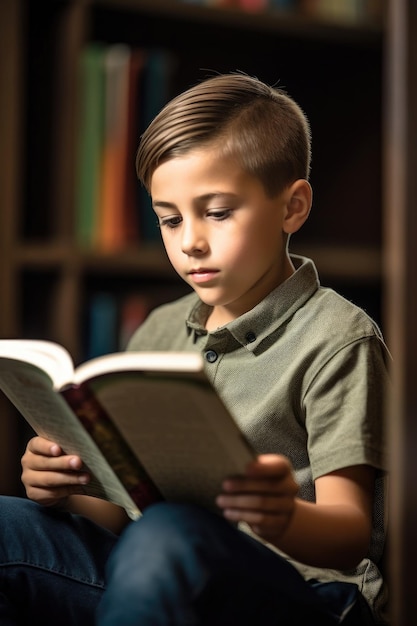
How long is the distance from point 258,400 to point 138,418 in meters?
0.22

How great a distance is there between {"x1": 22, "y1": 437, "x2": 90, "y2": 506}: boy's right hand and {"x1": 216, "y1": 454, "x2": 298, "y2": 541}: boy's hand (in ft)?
0.68

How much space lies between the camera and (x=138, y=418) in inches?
28.5

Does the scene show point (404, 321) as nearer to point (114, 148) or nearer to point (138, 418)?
point (138, 418)

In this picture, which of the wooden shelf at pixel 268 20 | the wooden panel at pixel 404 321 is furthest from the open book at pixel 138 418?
the wooden shelf at pixel 268 20

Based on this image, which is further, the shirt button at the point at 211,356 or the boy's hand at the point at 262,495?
the shirt button at the point at 211,356

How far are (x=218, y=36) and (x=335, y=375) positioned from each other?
1.20 m

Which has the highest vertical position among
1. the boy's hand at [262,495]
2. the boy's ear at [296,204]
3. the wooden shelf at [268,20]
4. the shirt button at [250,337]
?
the wooden shelf at [268,20]

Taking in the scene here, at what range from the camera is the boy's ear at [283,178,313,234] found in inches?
36.8

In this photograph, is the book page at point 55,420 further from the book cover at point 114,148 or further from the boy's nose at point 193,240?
the book cover at point 114,148

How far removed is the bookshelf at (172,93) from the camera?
5.65 feet

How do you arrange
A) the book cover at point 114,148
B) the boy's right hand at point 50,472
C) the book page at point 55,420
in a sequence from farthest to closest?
1. the book cover at point 114,148
2. the boy's right hand at point 50,472
3. the book page at point 55,420

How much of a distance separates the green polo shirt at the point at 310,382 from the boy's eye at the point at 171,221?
0.36 feet

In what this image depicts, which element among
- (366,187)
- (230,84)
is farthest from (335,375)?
(366,187)

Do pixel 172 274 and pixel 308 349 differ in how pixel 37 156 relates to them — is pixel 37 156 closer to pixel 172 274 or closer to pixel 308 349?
pixel 172 274
